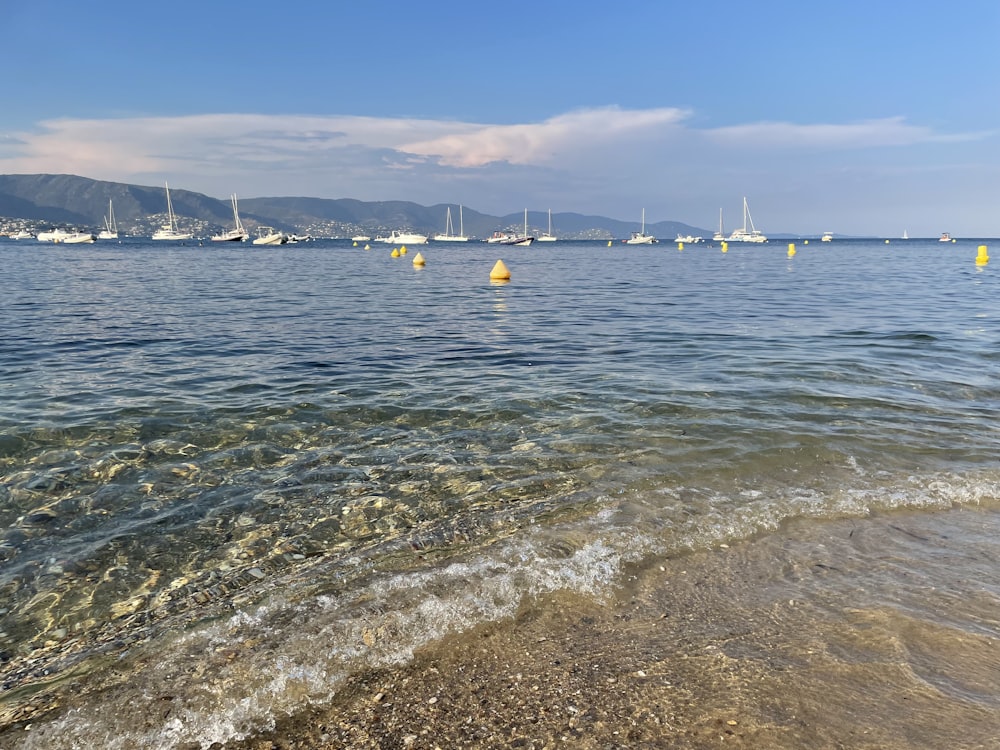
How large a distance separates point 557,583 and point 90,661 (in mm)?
3165

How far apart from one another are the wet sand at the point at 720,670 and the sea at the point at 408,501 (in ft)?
0.16

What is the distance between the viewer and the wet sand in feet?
9.53

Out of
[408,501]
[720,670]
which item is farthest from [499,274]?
[720,670]

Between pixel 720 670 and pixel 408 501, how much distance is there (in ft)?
11.6

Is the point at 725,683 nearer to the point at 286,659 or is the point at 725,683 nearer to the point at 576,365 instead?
the point at 286,659

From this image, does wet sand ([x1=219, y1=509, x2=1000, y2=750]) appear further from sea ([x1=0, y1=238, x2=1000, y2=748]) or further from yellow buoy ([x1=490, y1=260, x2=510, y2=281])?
yellow buoy ([x1=490, y1=260, x2=510, y2=281])

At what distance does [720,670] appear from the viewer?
3.36m

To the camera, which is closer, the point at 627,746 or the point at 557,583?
the point at 627,746

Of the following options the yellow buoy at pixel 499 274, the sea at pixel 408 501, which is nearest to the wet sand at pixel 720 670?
the sea at pixel 408 501

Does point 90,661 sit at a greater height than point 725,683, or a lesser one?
lesser

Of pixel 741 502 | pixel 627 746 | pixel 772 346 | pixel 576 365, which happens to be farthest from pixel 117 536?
pixel 772 346

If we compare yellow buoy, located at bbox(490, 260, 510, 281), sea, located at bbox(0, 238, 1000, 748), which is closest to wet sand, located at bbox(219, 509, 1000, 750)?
sea, located at bbox(0, 238, 1000, 748)

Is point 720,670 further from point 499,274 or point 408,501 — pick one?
point 499,274

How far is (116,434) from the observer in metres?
8.03
